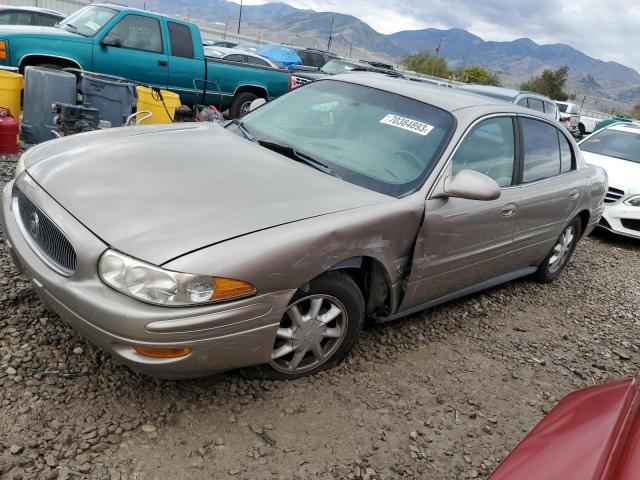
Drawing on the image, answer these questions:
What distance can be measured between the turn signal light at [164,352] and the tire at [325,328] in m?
0.56

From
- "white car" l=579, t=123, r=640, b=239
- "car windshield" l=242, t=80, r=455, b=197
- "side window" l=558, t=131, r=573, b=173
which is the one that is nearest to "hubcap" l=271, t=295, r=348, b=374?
"car windshield" l=242, t=80, r=455, b=197

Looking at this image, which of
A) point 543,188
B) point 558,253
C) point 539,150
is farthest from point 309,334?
point 558,253

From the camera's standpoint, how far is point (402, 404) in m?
2.98

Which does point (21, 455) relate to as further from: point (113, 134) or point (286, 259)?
point (113, 134)

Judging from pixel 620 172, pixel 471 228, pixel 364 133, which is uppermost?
pixel 364 133

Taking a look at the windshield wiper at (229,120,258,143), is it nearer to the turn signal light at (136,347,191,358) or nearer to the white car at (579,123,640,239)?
the turn signal light at (136,347,191,358)

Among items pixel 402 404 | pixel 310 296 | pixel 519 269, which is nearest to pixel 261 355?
pixel 310 296

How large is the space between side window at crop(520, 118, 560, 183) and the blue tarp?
14.3 metres

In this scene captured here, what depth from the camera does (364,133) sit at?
11.2 ft

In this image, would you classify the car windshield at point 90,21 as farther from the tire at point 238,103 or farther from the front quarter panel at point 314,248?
the front quarter panel at point 314,248

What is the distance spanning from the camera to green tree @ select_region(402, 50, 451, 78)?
72.8 meters

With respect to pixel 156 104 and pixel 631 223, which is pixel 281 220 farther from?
pixel 631 223

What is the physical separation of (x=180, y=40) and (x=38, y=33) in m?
2.18

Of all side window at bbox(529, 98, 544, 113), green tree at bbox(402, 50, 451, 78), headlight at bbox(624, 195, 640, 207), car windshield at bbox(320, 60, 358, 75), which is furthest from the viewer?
green tree at bbox(402, 50, 451, 78)
